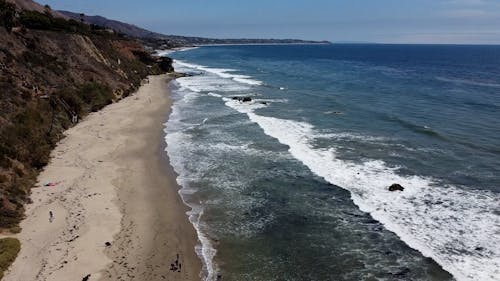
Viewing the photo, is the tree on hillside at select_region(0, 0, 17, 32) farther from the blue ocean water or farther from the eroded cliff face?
the blue ocean water

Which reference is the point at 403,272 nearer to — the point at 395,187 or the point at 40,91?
the point at 395,187

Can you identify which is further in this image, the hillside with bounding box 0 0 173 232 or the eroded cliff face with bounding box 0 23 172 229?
the hillside with bounding box 0 0 173 232

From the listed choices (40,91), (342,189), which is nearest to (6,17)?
(40,91)

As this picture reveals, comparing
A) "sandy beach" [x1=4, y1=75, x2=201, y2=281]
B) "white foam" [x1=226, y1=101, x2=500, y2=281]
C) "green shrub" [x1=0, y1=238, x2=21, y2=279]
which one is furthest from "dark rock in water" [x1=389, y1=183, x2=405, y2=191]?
"green shrub" [x1=0, y1=238, x2=21, y2=279]

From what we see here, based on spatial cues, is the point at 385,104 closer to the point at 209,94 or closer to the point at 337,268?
the point at 209,94

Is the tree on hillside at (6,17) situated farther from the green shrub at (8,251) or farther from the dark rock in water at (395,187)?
the dark rock in water at (395,187)
